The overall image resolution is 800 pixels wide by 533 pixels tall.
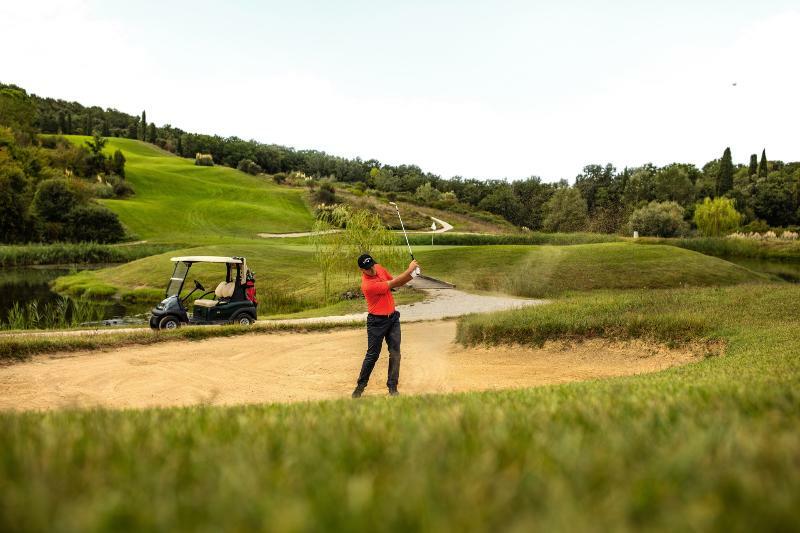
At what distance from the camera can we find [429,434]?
268cm

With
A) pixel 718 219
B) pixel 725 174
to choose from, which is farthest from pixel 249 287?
pixel 725 174

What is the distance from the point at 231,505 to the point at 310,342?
16902 mm

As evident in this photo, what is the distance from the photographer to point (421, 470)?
6.73 feet

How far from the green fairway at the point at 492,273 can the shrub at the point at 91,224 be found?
23231mm

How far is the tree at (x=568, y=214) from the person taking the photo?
97.8 metres

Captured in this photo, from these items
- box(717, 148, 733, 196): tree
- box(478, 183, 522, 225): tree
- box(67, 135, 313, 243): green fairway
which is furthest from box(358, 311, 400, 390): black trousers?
box(478, 183, 522, 225): tree

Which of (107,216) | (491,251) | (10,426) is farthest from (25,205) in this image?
(10,426)

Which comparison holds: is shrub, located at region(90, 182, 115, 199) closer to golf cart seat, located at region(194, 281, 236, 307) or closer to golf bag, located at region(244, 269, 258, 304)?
golf cart seat, located at region(194, 281, 236, 307)

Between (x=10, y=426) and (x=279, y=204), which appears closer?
(x=10, y=426)

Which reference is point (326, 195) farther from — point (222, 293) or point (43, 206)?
point (222, 293)

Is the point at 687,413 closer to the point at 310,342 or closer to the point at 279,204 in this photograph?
the point at 310,342

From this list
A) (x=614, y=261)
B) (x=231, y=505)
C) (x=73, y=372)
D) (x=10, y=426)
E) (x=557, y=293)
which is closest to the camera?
(x=231, y=505)

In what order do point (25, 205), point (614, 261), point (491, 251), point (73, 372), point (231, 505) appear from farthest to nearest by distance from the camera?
point (25, 205) → point (491, 251) → point (614, 261) → point (73, 372) → point (231, 505)

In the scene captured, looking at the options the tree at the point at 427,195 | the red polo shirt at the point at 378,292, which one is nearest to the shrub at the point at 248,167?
the tree at the point at 427,195
